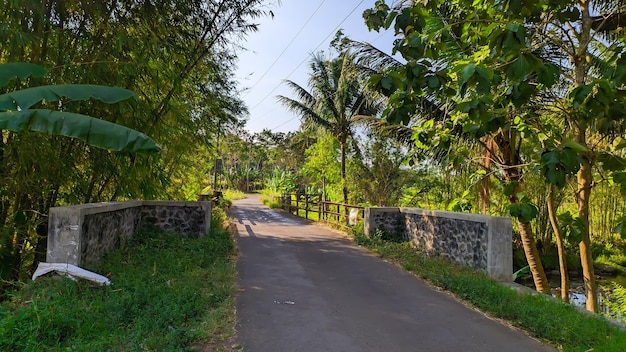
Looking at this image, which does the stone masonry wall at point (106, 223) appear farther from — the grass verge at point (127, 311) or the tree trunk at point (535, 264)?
the tree trunk at point (535, 264)

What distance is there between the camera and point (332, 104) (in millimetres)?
16922

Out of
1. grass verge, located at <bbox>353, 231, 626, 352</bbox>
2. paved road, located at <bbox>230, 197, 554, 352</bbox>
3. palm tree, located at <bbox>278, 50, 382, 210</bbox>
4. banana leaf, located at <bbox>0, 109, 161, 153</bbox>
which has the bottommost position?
paved road, located at <bbox>230, 197, 554, 352</bbox>

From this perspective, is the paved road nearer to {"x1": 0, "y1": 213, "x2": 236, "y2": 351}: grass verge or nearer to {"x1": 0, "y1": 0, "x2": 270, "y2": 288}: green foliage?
{"x1": 0, "y1": 213, "x2": 236, "y2": 351}: grass verge

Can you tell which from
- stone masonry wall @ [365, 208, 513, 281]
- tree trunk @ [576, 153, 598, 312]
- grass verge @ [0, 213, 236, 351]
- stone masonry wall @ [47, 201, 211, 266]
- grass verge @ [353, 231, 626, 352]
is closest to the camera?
grass verge @ [0, 213, 236, 351]

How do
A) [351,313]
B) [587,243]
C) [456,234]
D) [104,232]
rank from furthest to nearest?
[456,234] < [104,232] < [587,243] < [351,313]

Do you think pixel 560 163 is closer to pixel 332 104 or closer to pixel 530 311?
pixel 530 311

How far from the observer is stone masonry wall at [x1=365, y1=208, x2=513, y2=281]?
6477mm

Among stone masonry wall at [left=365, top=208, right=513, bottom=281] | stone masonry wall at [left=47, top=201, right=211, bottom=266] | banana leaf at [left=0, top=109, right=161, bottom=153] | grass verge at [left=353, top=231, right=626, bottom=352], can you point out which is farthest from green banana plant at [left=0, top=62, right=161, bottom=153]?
stone masonry wall at [left=365, top=208, right=513, bottom=281]

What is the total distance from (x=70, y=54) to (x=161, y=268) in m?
3.55

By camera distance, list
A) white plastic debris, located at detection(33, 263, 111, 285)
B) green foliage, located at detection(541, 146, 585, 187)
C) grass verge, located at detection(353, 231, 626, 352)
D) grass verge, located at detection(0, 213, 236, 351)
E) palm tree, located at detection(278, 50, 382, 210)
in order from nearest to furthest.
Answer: green foliage, located at detection(541, 146, 585, 187)
grass verge, located at detection(0, 213, 236, 351)
grass verge, located at detection(353, 231, 626, 352)
white plastic debris, located at detection(33, 263, 111, 285)
palm tree, located at detection(278, 50, 382, 210)

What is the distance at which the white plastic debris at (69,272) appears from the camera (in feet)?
16.9

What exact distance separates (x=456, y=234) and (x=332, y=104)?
34.2ft

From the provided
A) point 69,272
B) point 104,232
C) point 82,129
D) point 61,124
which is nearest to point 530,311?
point 82,129

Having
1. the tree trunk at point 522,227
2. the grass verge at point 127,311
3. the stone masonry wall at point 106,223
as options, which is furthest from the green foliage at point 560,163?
the stone masonry wall at point 106,223
